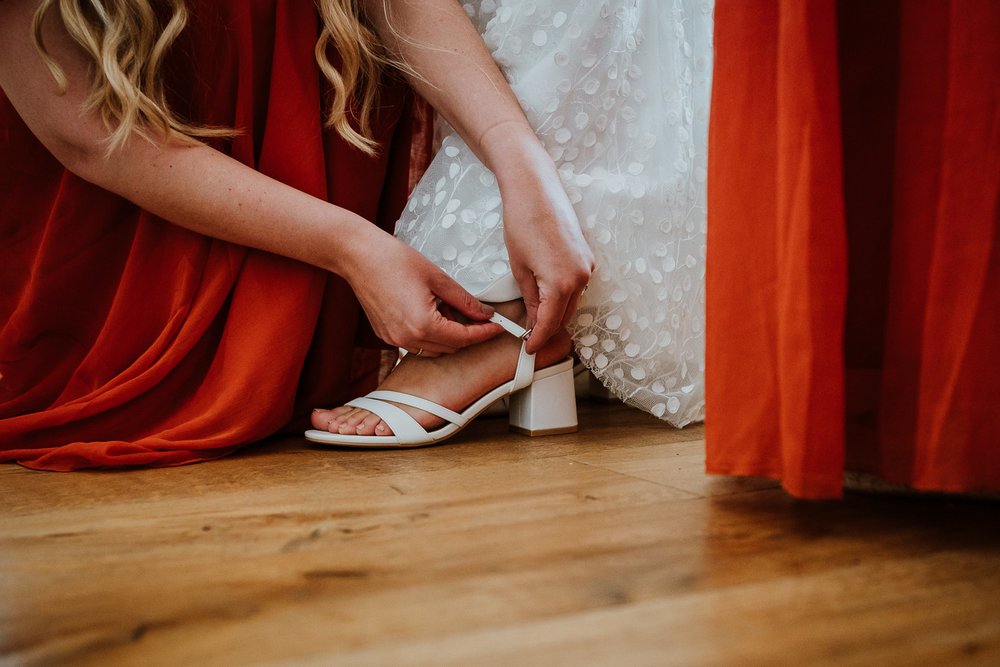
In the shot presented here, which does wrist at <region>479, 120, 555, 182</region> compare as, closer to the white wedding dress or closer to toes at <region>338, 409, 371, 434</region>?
the white wedding dress

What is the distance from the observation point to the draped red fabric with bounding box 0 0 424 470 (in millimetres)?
882

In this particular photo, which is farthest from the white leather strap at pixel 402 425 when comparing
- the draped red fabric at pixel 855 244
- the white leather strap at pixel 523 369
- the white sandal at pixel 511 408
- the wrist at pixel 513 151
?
the draped red fabric at pixel 855 244

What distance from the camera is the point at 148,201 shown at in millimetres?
859

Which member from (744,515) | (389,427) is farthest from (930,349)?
(389,427)

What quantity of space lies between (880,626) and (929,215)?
0.27 meters

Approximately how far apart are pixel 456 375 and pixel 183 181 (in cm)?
36

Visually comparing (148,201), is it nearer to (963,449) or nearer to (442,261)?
(442,261)

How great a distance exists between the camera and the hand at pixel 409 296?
0.84 meters

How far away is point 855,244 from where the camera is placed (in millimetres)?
581

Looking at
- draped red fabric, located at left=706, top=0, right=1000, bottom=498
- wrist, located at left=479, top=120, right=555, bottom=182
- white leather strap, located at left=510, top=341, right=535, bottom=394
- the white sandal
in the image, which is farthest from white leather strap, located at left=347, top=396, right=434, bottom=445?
draped red fabric, located at left=706, top=0, right=1000, bottom=498

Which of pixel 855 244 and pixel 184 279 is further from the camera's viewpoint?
pixel 184 279

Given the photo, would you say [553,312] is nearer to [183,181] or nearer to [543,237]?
[543,237]

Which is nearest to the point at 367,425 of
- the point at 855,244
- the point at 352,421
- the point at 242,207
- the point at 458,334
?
the point at 352,421

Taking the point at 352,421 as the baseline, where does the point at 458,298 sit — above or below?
above
